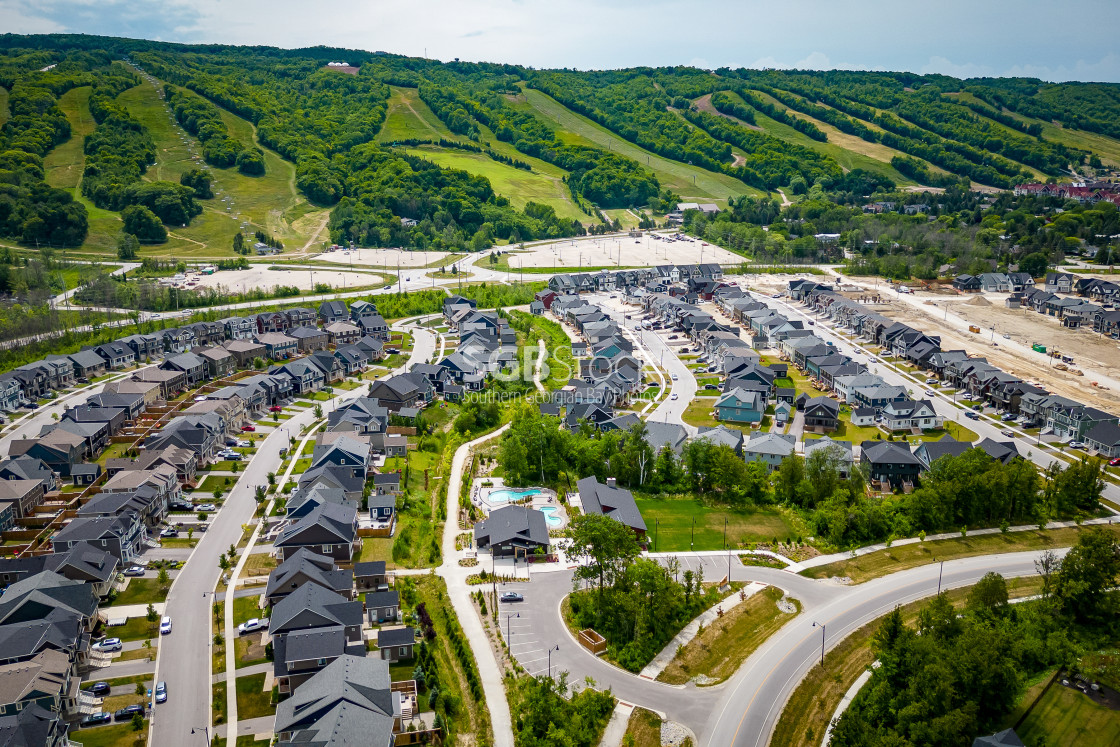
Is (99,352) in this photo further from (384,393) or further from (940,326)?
(940,326)

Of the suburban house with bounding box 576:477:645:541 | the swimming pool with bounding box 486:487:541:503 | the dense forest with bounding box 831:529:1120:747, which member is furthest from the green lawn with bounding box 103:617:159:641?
the dense forest with bounding box 831:529:1120:747

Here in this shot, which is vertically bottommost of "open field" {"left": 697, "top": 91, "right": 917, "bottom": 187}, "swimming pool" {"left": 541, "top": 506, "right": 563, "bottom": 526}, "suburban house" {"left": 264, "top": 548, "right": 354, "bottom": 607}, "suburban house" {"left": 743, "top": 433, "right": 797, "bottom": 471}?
"swimming pool" {"left": 541, "top": 506, "right": 563, "bottom": 526}

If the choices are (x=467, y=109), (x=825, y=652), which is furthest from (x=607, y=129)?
(x=825, y=652)

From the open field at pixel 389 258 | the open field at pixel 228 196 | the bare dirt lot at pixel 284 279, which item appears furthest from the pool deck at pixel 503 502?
the open field at pixel 228 196

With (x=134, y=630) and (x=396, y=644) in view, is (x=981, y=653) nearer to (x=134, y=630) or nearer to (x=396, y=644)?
(x=396, y=644)

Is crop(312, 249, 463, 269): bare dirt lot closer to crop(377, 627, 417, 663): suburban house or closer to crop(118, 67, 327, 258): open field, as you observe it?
crop(118, 67, 327, 258): open field

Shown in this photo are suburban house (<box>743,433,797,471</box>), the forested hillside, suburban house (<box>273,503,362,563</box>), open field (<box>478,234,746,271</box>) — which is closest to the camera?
suburban house (<box>273,503,362,563</box>)
